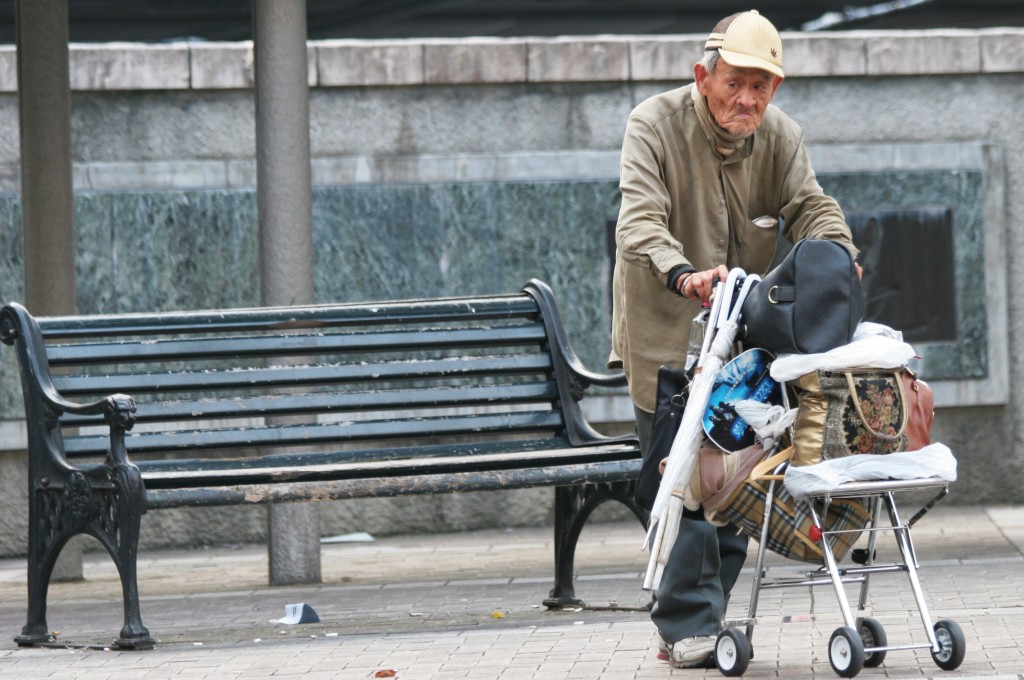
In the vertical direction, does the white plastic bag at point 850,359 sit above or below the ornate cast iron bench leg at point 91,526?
above

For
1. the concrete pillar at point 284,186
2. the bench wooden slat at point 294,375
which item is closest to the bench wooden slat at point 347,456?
the bench wooden slat at point 294,375

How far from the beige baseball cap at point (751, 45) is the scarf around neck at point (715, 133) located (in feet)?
0.86

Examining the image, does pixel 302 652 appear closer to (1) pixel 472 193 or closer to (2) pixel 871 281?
(1) pixel 472 193

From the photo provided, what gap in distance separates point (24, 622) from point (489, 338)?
2.07 meters

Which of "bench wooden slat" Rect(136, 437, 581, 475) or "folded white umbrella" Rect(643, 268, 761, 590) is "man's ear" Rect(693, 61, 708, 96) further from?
"bench wooden slat" Rect(136, 437, 581, 475)

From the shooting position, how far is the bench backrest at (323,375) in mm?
6430

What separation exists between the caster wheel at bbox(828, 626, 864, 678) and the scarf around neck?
1.45 meters

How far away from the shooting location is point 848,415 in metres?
4.38

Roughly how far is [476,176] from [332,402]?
2.45 meters

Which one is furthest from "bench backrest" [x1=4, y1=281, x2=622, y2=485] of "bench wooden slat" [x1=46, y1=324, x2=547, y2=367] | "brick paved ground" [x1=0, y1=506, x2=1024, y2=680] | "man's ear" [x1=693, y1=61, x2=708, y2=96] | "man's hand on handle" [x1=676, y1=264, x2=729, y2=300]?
"man's hand on handle" [x1=676, y1=264, x2=729, y2=300]

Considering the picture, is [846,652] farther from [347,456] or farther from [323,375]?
[323,375]

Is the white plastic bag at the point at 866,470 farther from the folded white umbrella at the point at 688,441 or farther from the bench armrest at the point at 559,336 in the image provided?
the bench armrest at the point at 559,336

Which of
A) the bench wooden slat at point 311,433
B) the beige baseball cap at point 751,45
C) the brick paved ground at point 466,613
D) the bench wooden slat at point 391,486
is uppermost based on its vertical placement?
the beige baseball cap at point 751,45

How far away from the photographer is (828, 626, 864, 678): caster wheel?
14.3ft
